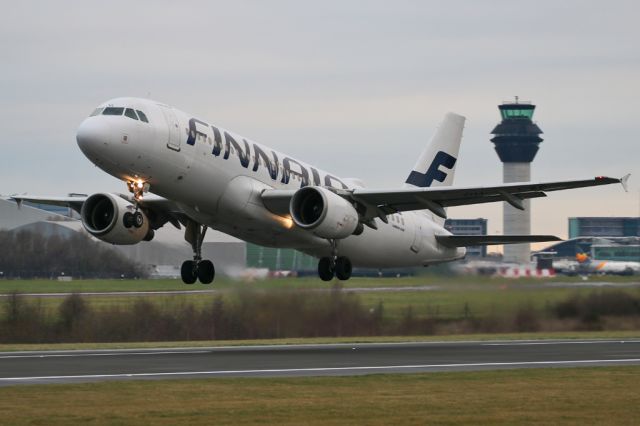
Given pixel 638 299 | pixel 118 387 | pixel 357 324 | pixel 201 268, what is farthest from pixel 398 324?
pixel 118 387

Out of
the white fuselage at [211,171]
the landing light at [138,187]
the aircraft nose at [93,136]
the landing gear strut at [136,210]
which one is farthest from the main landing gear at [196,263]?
the aircraft nose at [93,136]

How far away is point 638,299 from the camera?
6034cm

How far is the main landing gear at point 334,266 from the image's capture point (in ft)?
154

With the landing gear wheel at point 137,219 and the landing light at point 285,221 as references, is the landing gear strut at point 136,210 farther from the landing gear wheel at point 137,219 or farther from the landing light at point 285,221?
the landing light at point 285,221

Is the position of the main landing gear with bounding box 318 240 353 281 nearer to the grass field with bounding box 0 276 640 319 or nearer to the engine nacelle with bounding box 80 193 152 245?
the grass field with bounding box 0 276 640 319

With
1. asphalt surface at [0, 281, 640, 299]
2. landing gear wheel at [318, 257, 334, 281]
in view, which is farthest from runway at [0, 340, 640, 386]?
asphalt surface at [0, 281, 640, 299]

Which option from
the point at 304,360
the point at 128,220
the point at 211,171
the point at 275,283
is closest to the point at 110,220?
the point at 128,220

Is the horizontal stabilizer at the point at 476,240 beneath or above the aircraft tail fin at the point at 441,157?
beneath

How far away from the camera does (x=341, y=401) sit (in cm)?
2930

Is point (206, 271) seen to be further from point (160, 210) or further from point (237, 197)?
point (237, 197)

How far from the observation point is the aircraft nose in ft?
128

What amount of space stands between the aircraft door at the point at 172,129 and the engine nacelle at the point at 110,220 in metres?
4.37

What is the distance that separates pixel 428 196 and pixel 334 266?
4543 millimetres

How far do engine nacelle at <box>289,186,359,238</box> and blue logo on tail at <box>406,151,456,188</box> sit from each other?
476 inches
